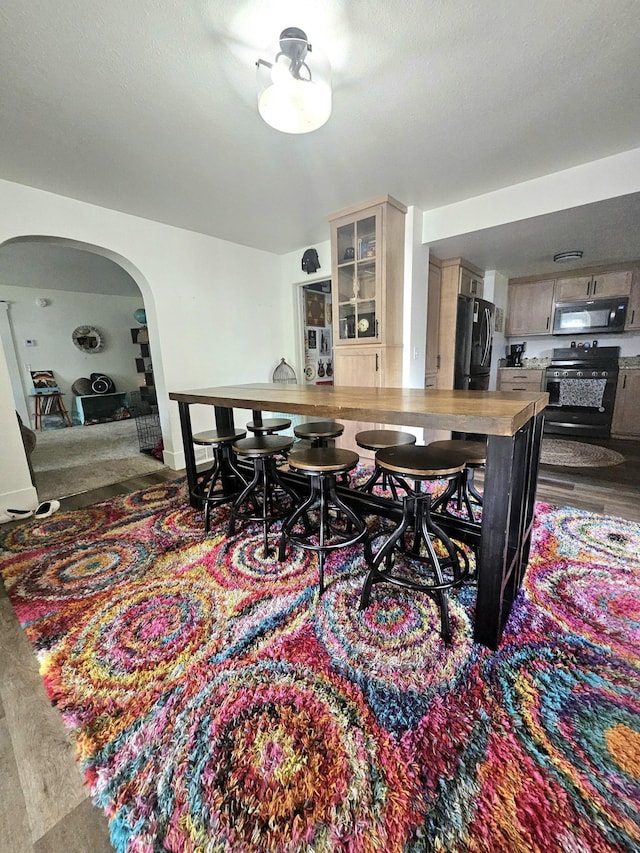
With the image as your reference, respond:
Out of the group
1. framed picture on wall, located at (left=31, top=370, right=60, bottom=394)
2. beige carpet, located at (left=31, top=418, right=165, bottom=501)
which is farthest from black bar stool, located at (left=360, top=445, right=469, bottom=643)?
framed picture on wall, located at (left=31, top=370, right=60, bottom=394)

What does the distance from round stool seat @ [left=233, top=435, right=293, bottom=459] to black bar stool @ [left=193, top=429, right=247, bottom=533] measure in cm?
25

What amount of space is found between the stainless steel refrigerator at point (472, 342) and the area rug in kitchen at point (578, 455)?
1108 mm

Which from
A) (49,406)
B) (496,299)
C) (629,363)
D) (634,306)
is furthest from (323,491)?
(49,406)

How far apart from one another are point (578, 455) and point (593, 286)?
254 centimetres

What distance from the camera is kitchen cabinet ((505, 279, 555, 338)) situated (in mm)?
4926

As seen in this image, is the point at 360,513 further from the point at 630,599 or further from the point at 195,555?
the point at 630,599

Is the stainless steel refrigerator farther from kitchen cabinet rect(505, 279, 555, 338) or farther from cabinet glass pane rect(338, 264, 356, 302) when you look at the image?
cabinet glass pane rect(338, 264, 356, 302)

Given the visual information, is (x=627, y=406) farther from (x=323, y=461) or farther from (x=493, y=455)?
(x=323, y=461)

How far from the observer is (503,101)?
1809 mm

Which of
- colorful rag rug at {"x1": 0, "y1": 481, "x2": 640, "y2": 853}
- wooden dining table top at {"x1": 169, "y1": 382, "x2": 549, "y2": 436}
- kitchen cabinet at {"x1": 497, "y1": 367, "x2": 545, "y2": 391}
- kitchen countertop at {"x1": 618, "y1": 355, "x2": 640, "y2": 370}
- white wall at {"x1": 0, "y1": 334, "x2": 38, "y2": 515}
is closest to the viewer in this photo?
colorful rag rug at {"x1": 0, "y1": 481, "x2": 640, "y2": 853}

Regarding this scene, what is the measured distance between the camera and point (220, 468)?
2.31 m

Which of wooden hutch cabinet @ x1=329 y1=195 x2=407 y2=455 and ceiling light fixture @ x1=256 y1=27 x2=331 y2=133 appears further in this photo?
wooden hutch cabinet @ x1=329 y1=195 x2=407 y2=455

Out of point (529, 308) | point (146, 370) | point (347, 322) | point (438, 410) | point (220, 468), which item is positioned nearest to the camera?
point (438, 410)

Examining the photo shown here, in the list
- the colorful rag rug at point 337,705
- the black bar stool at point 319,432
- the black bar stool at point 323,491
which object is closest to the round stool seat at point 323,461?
the black bar stool at point 323,491
